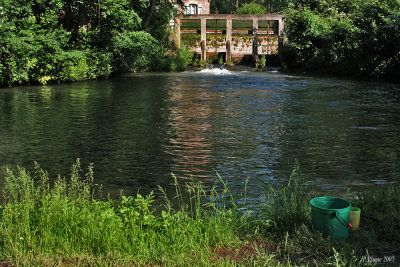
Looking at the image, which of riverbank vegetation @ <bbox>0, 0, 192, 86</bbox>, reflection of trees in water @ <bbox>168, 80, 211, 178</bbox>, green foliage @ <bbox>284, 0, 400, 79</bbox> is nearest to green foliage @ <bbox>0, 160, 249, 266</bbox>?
reflection of trees in water @ <bbox>168, 80, 211, 178</bbox>

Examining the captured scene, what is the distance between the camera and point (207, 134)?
39.3 feet

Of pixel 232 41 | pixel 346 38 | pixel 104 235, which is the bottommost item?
pixel 104 235

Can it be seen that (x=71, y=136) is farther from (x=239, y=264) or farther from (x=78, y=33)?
(x=78, y=33)

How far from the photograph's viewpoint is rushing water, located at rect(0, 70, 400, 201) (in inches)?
337

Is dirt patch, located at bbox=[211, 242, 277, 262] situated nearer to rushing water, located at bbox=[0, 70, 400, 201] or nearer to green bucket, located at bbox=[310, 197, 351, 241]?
green bucket, located at bbox=[310, 197, 351, 241]

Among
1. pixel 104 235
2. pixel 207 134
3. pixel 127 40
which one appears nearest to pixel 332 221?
pixel 104 235

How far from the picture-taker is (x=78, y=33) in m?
27.7

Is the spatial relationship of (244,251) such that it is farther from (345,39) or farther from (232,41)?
(232,41)

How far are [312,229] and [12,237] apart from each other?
3.15 metres

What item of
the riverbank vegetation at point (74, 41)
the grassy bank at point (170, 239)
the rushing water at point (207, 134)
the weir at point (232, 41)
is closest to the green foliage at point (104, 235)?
the grassy bank at point (170, 239)

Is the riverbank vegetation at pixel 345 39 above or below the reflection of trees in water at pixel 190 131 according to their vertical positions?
above

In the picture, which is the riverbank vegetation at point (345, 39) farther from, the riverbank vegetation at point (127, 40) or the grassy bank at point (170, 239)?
the grassy bank at point (170, 239)

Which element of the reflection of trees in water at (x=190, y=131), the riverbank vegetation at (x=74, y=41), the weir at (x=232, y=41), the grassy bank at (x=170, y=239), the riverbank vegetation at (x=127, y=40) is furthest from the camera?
the weir at (x=232, y=41)

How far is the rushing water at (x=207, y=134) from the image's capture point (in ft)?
28.1
